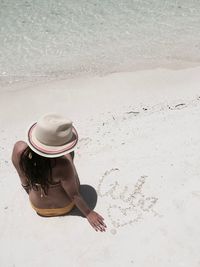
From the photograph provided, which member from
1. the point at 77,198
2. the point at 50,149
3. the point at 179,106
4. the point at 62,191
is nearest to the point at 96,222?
the point at 77,198

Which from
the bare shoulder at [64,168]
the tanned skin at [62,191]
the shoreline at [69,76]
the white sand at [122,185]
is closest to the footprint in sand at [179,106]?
the white sand at [122,185]

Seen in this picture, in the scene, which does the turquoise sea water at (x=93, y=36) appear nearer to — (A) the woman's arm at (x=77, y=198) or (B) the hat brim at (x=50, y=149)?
(A) the woman's arm at (x=77, y=198)

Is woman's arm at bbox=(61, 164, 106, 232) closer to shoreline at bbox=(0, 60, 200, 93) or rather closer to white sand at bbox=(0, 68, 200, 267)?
white sand at bbox=(0, 68, 200, 267)

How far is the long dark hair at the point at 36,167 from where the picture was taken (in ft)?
8.82

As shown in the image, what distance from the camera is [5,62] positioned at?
650 centimetres

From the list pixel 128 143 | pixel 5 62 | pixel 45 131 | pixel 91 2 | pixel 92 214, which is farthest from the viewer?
pixel 91 2

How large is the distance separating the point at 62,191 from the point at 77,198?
0.14 metres

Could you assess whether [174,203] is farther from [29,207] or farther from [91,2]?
[91,2]

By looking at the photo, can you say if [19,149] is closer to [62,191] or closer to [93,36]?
[62,191]

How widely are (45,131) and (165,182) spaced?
4.65ft

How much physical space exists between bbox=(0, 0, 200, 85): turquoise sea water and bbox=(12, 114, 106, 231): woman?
337 cm

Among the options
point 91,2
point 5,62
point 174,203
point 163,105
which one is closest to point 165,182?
point 174,203

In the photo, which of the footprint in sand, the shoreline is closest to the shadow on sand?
the footprint in sand

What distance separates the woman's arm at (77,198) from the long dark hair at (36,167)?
0.46 ft
